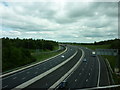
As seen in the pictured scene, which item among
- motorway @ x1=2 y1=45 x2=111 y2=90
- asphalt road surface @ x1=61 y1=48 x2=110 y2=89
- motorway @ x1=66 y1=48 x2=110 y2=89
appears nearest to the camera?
asphalt road surface @ x1=61 y1=48 x2=110 y2=89

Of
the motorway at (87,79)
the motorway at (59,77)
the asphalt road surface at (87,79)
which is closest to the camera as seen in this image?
the asphalt road surface at (87,79)

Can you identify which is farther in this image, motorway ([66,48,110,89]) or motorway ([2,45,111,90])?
motorway ([2,45,111,90])

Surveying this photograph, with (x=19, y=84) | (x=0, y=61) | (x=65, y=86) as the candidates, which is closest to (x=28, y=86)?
(x=19, y=84)

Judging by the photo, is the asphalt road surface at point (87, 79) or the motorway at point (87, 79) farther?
the motorway at point (87, 79)

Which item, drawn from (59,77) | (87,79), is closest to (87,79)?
(87,79)

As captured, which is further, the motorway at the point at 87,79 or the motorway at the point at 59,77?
the motorway at the point at 59,77

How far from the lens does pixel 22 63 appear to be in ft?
193

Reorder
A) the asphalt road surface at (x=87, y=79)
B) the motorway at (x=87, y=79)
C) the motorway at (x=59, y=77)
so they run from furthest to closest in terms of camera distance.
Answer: the motorway at (x=59, y=77) < the motorway at (x=87, y=79) < the asphalt road surface at (x=87, y=79)

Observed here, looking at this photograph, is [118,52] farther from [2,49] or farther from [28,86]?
[2,49]

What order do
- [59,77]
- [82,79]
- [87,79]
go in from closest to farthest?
1. [82,79]
2. [87,79]
3. [59,77]

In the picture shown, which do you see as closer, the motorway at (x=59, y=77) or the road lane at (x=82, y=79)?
the road lane at (x=82, y=79)

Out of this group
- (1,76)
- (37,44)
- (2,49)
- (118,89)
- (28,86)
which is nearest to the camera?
(118,89)

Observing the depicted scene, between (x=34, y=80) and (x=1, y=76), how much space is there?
10.3m

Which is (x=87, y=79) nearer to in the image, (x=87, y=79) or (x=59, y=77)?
(x=87, y=79)
